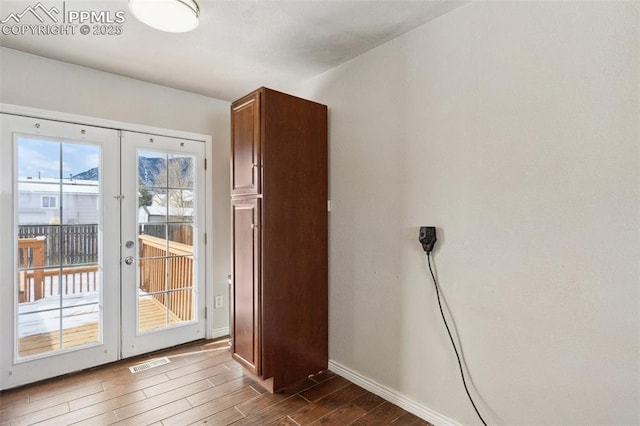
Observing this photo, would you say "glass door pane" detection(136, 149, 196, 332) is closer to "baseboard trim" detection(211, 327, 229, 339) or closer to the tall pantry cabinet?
"baseboard trim" detection(211, 327, 229, 339)

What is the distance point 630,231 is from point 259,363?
2212mm

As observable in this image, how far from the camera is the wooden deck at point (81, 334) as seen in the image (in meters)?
2.36

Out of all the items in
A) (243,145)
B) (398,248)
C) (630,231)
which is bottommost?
(398,248)

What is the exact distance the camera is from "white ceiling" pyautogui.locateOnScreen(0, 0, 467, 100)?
1812mm

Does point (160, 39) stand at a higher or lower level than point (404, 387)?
higher

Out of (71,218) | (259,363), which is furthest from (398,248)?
(71,218)

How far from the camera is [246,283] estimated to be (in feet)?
7.76

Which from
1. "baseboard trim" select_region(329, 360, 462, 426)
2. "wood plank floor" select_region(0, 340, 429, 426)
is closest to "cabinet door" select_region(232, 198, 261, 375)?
"wood plank floor" select_region(0, 340, 429, 426)

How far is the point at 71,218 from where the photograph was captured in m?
2.52

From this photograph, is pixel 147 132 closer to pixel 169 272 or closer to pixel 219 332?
pixel 169 272

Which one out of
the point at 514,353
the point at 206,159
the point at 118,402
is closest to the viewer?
the point at 514,353

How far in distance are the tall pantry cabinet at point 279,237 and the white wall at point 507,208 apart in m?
0.34

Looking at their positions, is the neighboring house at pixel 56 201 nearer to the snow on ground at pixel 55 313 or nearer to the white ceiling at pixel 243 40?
the snow on ground at pixel 55 313

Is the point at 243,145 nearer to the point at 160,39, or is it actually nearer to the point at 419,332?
the point at 160,39
